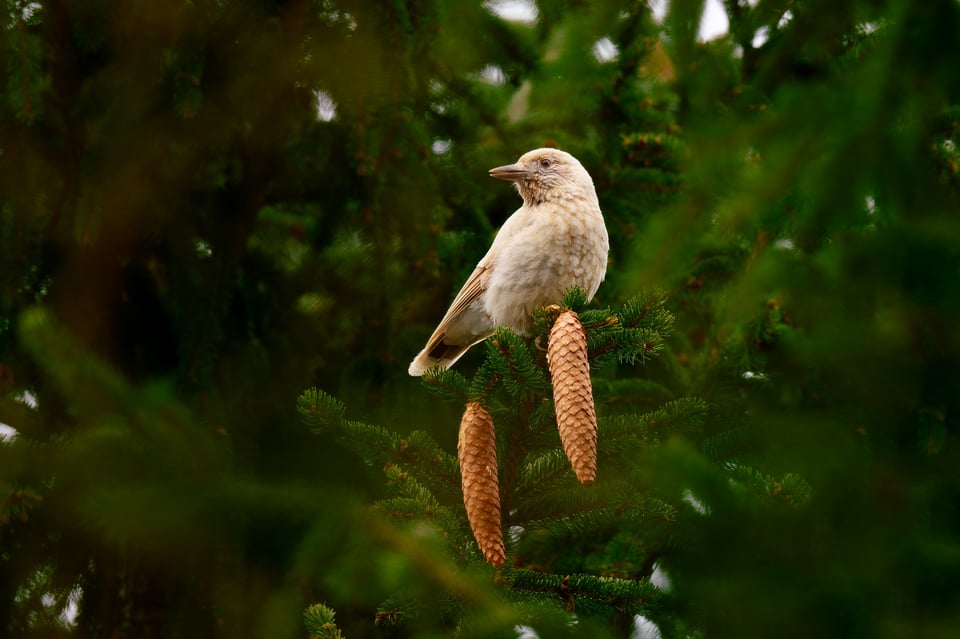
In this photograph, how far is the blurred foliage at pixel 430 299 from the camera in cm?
194

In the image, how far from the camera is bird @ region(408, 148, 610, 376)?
3434 millimetres

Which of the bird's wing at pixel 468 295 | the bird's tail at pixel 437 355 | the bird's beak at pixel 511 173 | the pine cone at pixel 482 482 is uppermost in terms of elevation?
the bird's beak at pixel 511 173

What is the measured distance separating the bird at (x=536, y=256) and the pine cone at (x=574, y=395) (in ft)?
2.79

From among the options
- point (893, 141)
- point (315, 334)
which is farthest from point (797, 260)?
point (315, 334)

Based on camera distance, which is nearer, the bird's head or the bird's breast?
the bird's breast

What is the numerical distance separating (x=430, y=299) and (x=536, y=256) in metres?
1.08

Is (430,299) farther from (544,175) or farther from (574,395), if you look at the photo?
(574,395)

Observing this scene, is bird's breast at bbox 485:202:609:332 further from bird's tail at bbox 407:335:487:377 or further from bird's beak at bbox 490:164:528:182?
bird's tail at bbox 407:335:487:377

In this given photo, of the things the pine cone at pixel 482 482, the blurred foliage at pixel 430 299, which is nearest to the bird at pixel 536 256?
the blurred foliage at pixel 430 299

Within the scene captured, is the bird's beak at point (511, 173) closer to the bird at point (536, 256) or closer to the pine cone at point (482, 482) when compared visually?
the bird at point (536, 256)

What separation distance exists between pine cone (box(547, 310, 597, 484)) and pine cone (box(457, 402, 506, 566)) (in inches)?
8.4

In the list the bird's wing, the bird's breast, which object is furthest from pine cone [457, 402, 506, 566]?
the bird's wing

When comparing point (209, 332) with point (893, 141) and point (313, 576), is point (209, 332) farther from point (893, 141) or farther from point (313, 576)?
point (893, 141)

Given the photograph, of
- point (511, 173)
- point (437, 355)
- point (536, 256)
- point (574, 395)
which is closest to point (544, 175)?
point (511, 173)
